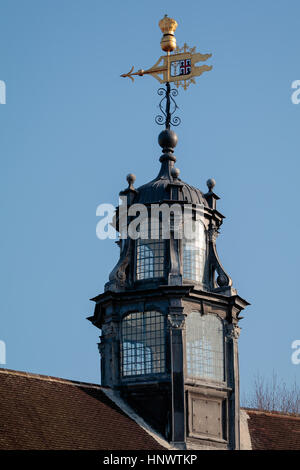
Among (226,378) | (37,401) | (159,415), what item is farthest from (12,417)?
(226,378)

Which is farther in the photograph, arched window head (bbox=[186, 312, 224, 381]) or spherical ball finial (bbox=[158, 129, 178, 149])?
spherical ball finial (bbox=[158, 129, 178, 149])

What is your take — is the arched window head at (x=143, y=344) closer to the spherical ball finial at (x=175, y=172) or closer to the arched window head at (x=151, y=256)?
the arched window head at (x=151, y=256)

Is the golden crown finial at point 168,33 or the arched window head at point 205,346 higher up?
the golden crown finial at point 168,33

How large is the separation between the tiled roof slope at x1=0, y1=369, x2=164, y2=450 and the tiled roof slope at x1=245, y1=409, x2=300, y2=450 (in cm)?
517

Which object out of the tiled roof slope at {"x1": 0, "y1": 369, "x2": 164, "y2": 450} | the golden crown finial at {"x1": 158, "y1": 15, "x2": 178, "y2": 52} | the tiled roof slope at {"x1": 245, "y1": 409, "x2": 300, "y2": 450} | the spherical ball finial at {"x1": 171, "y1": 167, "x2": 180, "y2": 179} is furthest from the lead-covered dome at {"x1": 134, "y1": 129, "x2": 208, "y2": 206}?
the tiled roof slope at {"x1": 245, "y1": 409, "x2": 300, "y2": 450}

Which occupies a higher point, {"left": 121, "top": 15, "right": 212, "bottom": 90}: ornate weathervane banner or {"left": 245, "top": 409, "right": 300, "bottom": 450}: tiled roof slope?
{"left": 121, "top": 15, "right": 212, "bottom": 90}: ornate weathervane banner

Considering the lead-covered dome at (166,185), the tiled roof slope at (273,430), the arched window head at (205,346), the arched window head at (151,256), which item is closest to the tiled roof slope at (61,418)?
the arched window head at (205,346)

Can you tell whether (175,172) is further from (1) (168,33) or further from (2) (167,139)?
(1) (168,33)

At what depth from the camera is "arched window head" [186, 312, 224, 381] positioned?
46.3 meters

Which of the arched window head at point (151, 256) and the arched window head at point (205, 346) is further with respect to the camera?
the arched window head at point (151, 256)

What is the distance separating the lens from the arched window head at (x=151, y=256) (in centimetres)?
4791

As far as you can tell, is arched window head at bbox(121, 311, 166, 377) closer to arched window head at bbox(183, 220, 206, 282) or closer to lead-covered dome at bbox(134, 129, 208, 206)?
arched window head at bbox(183, 220, 206, 282)
